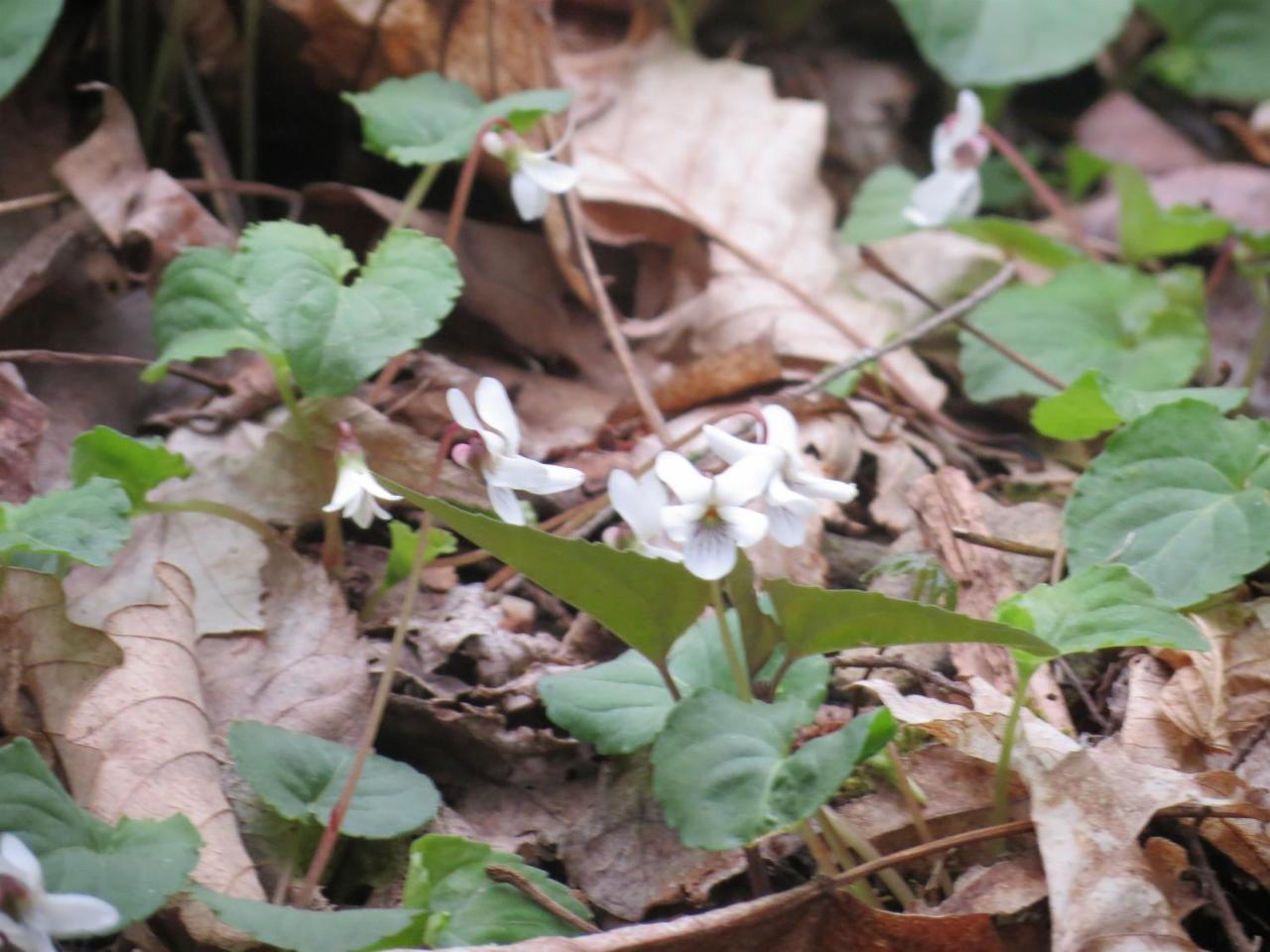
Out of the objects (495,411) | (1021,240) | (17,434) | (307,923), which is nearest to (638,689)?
(495,411)

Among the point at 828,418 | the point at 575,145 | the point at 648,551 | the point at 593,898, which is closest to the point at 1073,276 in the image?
the point at 828,418

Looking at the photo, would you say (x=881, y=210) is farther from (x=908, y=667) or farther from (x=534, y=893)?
(x=534, y=893)

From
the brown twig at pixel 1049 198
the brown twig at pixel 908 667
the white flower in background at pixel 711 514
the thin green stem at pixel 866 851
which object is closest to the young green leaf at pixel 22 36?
the white flower in background at pixel 711 514

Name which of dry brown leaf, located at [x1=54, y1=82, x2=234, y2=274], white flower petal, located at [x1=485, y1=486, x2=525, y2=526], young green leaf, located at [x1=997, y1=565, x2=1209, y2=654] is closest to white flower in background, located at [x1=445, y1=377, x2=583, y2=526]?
white flower petal, located at [x1=485, y1=486, x2=525, y2=526]

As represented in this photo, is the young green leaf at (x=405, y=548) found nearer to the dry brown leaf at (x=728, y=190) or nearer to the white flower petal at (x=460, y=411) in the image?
the white flower petal at (x=460, y=411)

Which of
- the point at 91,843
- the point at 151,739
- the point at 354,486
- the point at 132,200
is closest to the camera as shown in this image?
the point at 91,843

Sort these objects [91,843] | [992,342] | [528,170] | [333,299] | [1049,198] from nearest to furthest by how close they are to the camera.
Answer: [91,843], [333,299], [528,170], [992,342], [1049,198]
